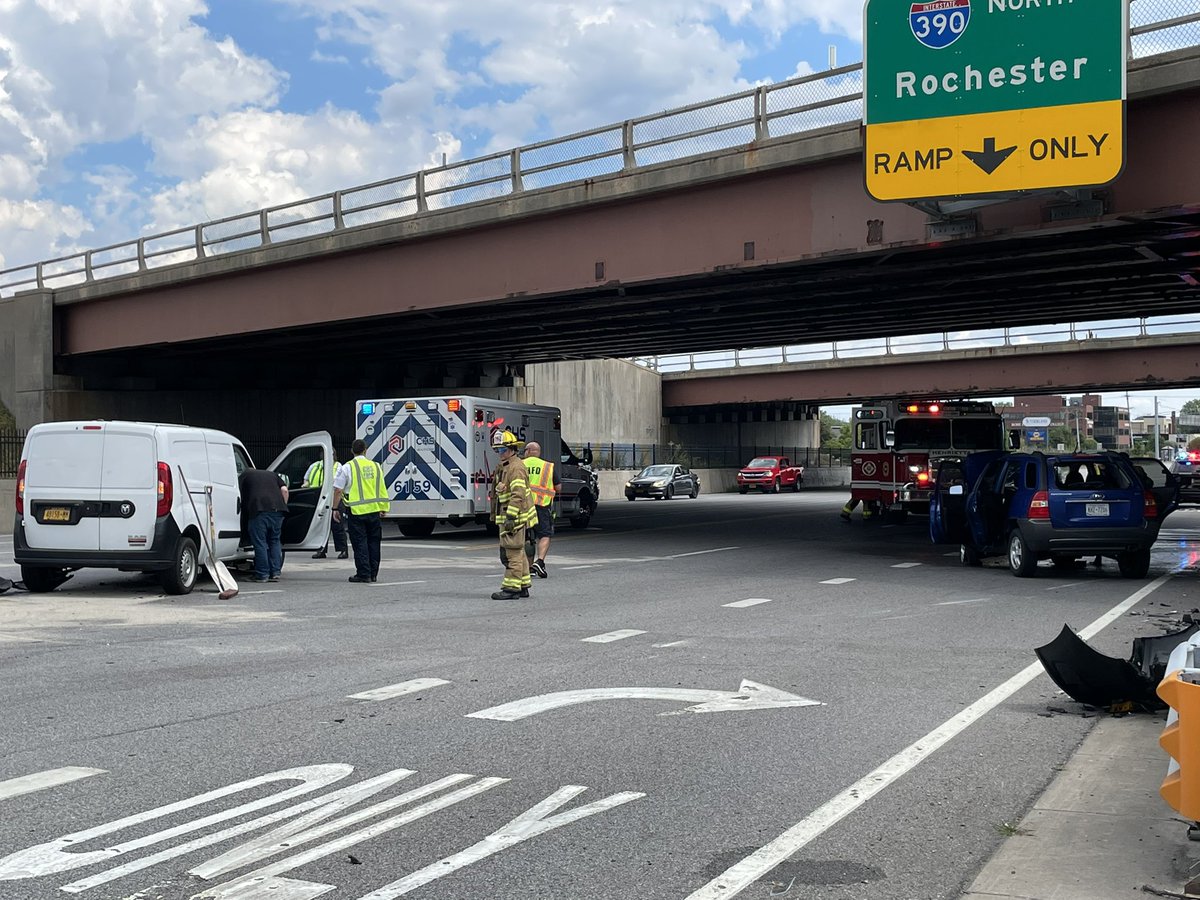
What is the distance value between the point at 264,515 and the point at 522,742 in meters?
9.36

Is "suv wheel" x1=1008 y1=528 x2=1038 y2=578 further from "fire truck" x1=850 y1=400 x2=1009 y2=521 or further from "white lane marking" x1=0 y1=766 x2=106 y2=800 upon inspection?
"white lane marking" x1=0 y1=766 x2=106 y2=800

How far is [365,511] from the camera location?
15203 millimetres

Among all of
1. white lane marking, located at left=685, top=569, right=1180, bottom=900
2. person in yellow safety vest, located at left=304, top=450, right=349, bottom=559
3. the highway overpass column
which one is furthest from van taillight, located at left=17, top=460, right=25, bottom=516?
the highway overpass column

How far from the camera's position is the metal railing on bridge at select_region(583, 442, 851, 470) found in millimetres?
56094

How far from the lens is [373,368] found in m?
41.8

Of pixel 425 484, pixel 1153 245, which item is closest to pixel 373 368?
pixel 425 484

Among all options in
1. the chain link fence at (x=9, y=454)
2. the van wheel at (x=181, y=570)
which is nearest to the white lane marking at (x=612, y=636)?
the van wheel at (x=181, y=570)

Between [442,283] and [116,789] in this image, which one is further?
[442,283]

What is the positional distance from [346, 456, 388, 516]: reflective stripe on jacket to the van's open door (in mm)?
2153

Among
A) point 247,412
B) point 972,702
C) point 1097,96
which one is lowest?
point 972,702

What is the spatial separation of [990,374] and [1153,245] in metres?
29.8

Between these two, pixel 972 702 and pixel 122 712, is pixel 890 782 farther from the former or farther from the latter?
pixel 122 712

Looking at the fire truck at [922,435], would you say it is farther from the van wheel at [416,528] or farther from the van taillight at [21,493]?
the van taillight at [21,493]

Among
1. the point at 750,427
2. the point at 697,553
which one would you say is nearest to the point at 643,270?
the point at 697,553
